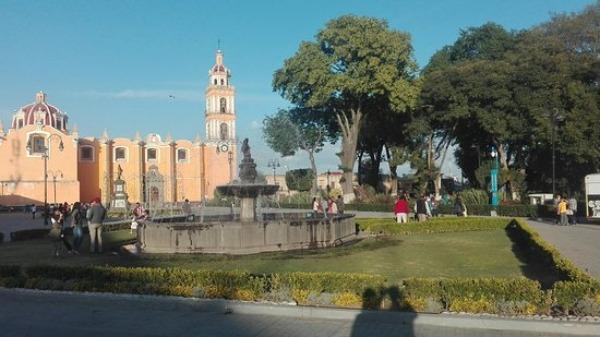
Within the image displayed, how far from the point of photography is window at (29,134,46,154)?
68688mm

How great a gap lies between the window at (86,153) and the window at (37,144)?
4.88 metres

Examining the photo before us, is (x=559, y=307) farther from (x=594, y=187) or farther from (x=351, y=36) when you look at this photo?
(x=351, y=36)

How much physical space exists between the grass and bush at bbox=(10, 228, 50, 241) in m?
3.38

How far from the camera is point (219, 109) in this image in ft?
278

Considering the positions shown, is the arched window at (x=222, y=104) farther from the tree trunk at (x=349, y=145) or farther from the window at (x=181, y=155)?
the tree trunk at (x=349, y=145)

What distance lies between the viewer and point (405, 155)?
1903 inches

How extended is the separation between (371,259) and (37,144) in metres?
64.6

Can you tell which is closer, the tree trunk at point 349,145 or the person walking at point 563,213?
the person walking at point 563,213

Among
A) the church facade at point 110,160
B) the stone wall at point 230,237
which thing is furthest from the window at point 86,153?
the stone wall at point 230,237

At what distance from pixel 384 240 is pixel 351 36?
2505 cm

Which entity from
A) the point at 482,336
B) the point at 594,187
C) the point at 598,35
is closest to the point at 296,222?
the point at 482,336

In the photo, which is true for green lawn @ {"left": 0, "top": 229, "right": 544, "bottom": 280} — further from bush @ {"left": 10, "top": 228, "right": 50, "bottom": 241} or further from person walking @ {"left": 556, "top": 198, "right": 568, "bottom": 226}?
person walking @ {"left": 556, "top": 198, "right": 568, "bottom": 226}

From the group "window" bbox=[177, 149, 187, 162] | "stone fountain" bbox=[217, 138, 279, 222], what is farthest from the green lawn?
"window" bbox=[177, 149, 187, 162]

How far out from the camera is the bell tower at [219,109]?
83.9 m
